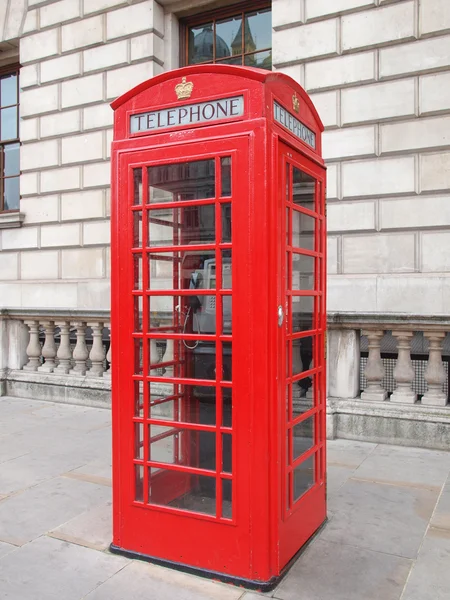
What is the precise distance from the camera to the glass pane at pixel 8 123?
451 inches

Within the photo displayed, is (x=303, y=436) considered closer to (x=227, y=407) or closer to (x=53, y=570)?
(x=227, y=407)

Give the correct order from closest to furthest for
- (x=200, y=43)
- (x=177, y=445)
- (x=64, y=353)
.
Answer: (x=177, y=445) → (x=64, y=353) → (x=200, y=43)

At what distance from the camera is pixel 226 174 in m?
2.88

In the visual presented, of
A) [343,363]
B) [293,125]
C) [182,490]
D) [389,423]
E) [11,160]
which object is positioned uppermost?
[11,160]

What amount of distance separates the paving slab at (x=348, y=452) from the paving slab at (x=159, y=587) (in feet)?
7.38

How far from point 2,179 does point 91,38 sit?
3.48 metres

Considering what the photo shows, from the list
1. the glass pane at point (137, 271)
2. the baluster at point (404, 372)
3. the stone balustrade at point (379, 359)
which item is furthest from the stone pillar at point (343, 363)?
the glass pane at point (137, 271)

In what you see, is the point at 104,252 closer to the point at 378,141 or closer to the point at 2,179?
the point at 2,179

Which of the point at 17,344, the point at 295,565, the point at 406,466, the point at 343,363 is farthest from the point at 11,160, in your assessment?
the point at 295,565

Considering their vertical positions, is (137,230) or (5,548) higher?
(137,230)

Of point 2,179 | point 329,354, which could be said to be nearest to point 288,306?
point 329,354

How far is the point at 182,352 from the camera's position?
11.0 ft

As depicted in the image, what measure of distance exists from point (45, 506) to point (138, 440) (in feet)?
4.26

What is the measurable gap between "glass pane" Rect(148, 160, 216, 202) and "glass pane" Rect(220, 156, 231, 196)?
0.20 feet
